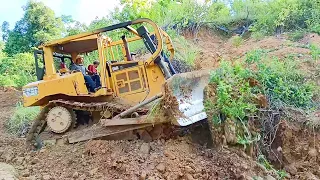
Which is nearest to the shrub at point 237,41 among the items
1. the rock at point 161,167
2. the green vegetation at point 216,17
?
the green vegetation at point 216,17

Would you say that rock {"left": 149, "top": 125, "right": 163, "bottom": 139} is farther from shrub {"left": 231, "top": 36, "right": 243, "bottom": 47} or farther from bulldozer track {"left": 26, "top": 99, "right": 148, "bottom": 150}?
shrub {"left": 231, "top": 36, "right": 243, "bottom": 47}

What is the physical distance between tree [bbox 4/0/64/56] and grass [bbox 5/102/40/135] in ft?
36.5

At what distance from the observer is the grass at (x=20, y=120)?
9.80 m

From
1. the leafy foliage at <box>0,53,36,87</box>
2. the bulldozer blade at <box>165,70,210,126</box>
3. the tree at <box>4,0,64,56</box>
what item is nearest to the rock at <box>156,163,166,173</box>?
the bulldozer blade at <box>165,70,210,126</box>

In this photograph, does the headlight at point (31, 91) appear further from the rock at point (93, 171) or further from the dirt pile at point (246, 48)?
the dirt pile at point (246, 48)

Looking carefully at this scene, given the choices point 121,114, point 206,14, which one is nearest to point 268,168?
point 121,114

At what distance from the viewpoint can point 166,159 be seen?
215 inches

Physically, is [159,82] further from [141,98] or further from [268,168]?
[268,168]

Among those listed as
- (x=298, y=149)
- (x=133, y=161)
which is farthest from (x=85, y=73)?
(x=298, y=149)

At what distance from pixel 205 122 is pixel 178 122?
73 centimetres

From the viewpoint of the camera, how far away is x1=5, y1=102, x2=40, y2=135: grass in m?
9.80

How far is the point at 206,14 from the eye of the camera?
1331 centimetres

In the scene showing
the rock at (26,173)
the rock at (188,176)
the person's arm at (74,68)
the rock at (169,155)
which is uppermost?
the person's arm at (74,68)

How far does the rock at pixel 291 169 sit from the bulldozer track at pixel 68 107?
2.25 metres
